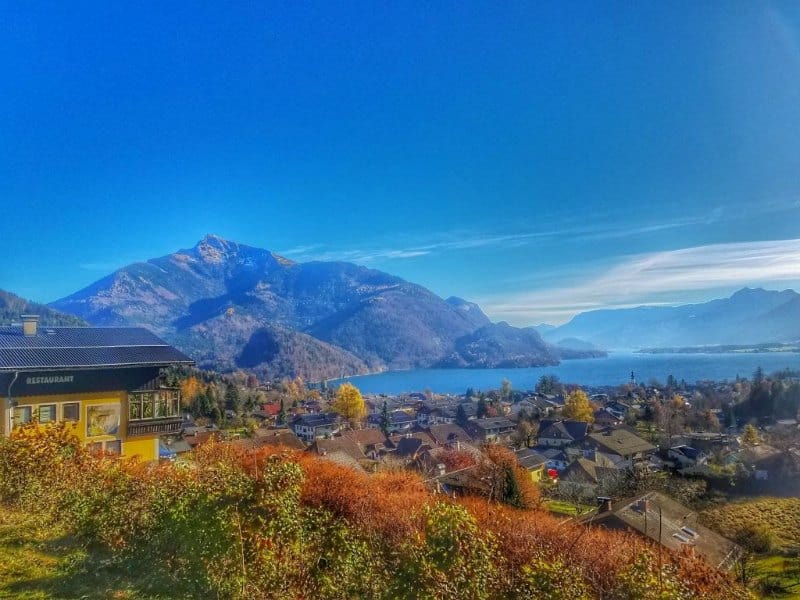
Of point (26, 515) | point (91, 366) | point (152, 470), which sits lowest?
point (26, 515)

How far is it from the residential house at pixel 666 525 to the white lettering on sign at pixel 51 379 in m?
12.4

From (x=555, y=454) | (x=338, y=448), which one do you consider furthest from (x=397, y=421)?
(x=338, y=448)

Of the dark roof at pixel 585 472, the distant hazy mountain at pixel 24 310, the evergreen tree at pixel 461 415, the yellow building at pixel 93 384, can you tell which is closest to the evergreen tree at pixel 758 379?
the evergreen tree at pixel 461 415

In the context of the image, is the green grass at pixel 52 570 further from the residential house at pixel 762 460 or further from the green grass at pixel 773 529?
the residential house at pixel 762 460

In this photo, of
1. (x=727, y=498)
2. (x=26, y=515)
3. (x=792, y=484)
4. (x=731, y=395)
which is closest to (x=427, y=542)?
(x=26, y=515)

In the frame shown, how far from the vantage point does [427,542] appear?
158 inches

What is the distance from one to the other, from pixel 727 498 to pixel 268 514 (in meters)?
27.0

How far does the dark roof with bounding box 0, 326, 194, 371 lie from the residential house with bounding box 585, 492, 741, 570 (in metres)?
11.4

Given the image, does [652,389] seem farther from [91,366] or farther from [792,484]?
[91,366]

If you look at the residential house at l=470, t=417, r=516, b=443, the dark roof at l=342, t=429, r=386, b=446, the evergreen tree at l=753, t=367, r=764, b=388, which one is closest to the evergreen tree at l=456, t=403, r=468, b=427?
the residential house at l=470, t=417, r=516, b=443

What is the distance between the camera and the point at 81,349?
29.9 feet

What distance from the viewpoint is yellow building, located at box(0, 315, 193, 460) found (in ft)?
27.0

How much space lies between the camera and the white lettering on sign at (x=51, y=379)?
825 cm

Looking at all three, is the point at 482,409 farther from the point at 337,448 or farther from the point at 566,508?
the point at 566,508
